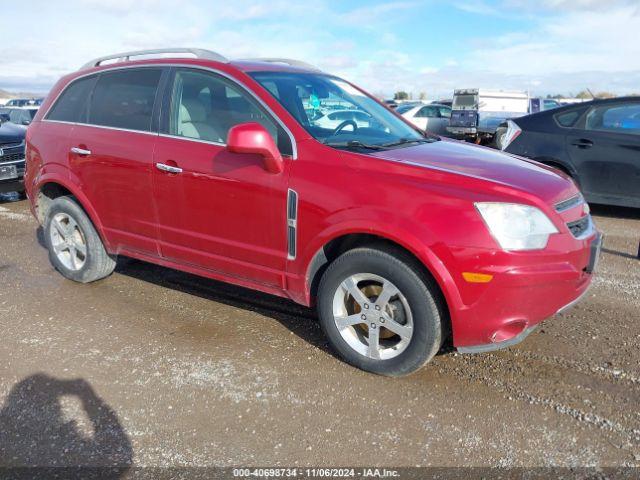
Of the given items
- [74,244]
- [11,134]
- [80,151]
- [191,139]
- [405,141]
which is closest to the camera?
[191,139]

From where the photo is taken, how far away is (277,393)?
119 inches

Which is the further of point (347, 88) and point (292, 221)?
point (347, 88)

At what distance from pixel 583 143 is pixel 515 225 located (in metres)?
4.70

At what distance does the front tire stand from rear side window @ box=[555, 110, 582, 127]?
16.5ft

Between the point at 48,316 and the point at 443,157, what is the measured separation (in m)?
3.17

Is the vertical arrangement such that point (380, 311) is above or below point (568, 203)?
below

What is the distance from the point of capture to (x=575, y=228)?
9.92 feet

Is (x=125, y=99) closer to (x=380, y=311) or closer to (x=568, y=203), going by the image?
(x=380, y=311)

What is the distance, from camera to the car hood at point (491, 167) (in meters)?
2.96

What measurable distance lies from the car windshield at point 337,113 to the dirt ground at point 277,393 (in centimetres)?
139

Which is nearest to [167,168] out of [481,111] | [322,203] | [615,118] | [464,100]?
[322,203]

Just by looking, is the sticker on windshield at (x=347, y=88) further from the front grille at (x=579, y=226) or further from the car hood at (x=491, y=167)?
the front grille at (x=579, y=226)

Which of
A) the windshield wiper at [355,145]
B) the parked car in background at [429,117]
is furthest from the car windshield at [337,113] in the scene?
the parked car in background at [429,117]

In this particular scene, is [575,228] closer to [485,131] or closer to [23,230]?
[23,230]
